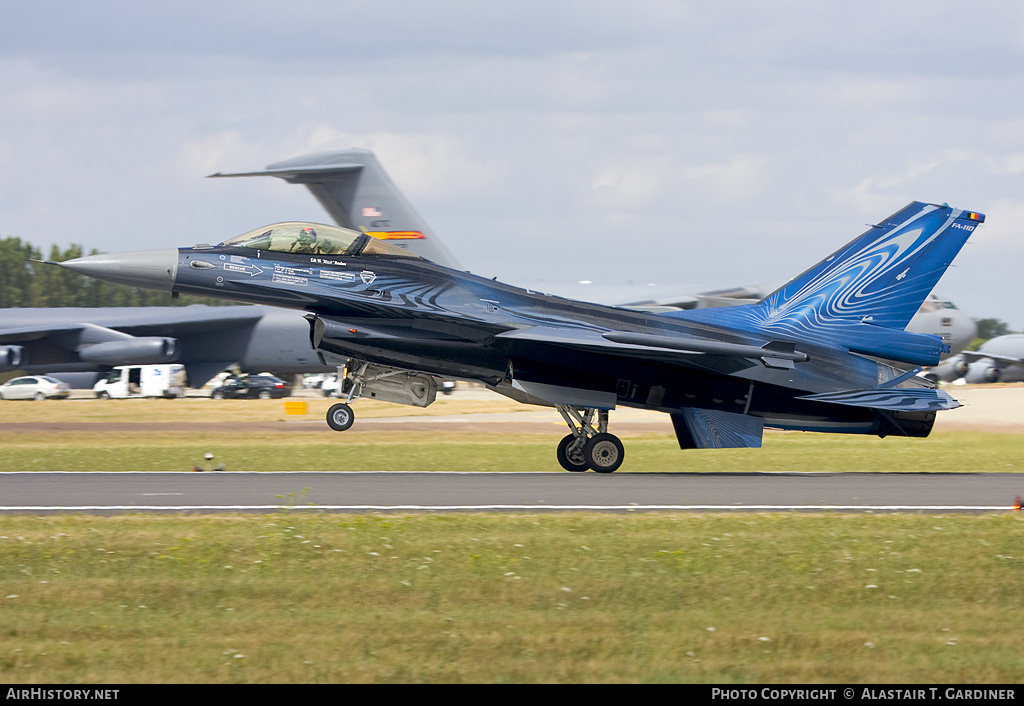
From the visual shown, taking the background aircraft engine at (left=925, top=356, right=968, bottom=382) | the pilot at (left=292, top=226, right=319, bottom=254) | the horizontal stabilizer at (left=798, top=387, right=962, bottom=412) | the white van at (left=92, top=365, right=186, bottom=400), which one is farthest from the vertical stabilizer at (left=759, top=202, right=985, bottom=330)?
the background aircraft engine at (left=925, top=356, right=968, bottom=382)

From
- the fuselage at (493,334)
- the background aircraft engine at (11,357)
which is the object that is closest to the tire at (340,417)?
the fuselage at (493,334)

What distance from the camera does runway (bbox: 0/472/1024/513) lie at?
12.6 m

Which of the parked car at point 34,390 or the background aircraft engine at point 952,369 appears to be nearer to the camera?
the parked car at point 34,390

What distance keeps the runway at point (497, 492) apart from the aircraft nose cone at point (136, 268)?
2.89 metres

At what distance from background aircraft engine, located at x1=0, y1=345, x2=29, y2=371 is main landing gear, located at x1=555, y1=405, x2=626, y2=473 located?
32.6 m

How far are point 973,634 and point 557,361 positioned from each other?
10550 mm

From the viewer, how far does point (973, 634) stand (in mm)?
7098

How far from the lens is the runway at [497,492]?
12633mm

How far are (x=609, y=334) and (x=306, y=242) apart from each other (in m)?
4.84

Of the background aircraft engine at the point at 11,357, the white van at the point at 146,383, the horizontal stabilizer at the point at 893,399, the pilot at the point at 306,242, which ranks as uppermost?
the pilot at the point at 306,242

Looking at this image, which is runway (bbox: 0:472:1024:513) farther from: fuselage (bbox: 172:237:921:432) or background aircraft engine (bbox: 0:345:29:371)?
background aircraft engine (bbox: 0:345:29:371)

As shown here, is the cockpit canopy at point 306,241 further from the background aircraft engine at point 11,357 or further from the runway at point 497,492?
the background aircraft engine at point 11,357

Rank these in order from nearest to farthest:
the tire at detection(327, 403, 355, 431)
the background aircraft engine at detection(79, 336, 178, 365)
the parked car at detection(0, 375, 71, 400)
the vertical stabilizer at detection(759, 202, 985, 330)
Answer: the tire at detection(327, 403, 355, 431)
the vertical stabilizer at detection(759, 202, 985, 330)
the background aircraft engine at detection(79, 336, 178, 365)
the parked car at detection(0, 375, 71, 400)

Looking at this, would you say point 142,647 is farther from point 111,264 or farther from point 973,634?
point 111,264
